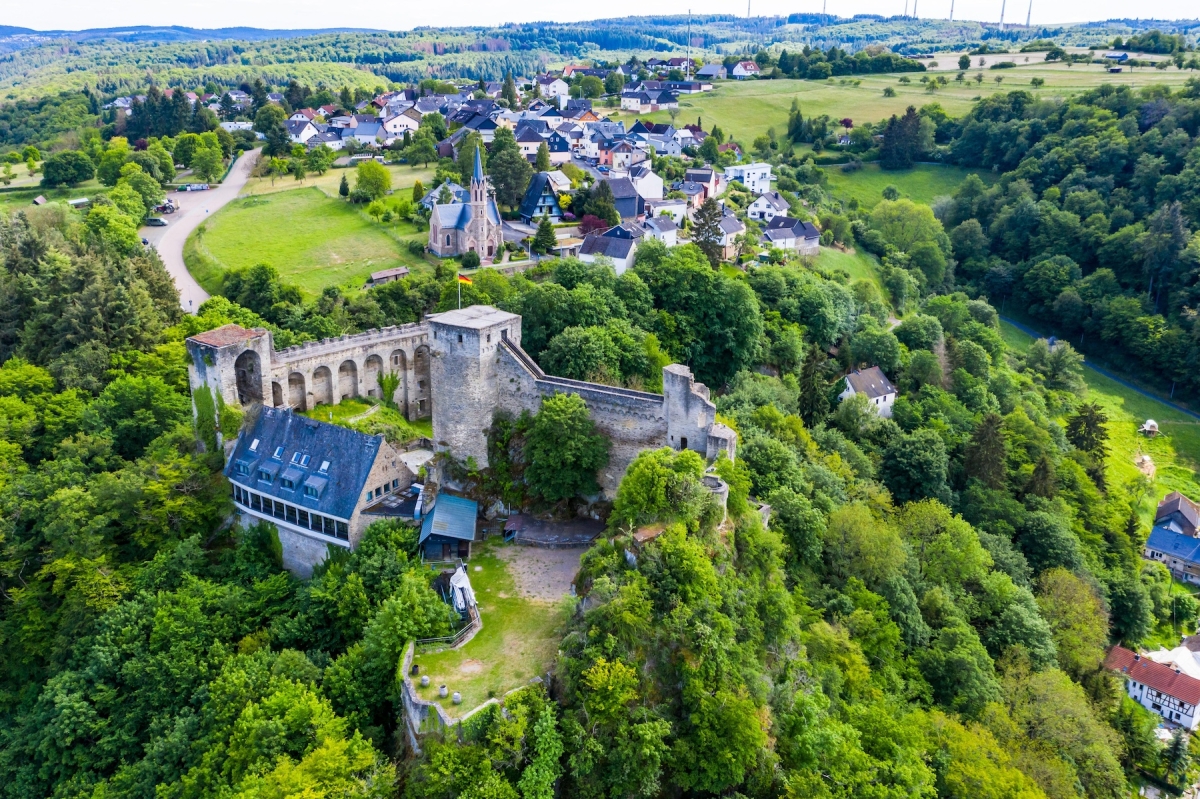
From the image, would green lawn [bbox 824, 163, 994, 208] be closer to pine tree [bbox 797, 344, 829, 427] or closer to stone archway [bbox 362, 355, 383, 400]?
pine tree [bbox 797, 344, 829, 427]

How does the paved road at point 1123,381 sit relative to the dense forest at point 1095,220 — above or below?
below

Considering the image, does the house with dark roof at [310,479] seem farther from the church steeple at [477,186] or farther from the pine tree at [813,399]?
the church steeple at [477,186]

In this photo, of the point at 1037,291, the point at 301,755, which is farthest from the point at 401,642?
the point at 1037,291

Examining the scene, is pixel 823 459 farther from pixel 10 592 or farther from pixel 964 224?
pixel 964 224

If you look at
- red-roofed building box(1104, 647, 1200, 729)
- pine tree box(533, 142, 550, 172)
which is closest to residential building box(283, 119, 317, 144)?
pine tree box(533, 142, 550, 172)

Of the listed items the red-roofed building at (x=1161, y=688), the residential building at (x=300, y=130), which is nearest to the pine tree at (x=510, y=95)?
the residential building at (x=300, y=130)
